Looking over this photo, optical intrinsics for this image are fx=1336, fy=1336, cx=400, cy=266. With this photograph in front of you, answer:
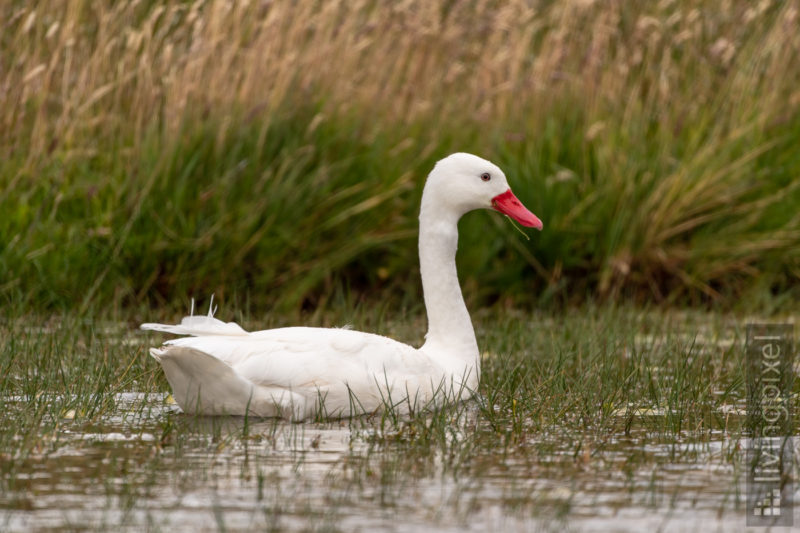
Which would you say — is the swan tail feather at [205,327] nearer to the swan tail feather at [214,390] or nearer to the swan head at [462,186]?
the swan tail feather at [214,390]

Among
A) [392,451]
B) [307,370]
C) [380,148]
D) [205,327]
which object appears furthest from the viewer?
[380,148]

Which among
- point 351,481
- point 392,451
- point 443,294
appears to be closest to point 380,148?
point 443,294

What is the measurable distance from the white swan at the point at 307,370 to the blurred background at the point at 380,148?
7.91 ft

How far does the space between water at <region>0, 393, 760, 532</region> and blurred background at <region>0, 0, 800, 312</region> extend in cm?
329

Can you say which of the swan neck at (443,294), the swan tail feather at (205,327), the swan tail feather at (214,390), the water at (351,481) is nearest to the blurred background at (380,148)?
the swan neck at (443,294)

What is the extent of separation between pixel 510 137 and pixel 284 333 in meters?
4.68

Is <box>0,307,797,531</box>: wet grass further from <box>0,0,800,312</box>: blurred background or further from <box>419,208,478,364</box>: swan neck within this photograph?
<box>0,0,800,312</box>: blurred background

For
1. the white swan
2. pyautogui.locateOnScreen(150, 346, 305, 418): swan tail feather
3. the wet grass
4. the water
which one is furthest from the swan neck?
pyautogui.locateOnScreen(150, 346, 305, 418): swan tail feather

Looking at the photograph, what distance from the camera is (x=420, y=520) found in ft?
13.0

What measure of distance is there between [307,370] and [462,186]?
4.57 feet

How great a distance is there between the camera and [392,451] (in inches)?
194

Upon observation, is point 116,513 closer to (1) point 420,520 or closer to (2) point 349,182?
(1) point 420,520

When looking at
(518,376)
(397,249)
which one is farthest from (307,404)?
Answer: (397,249)

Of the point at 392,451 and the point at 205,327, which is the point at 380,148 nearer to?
the point at 205,327
